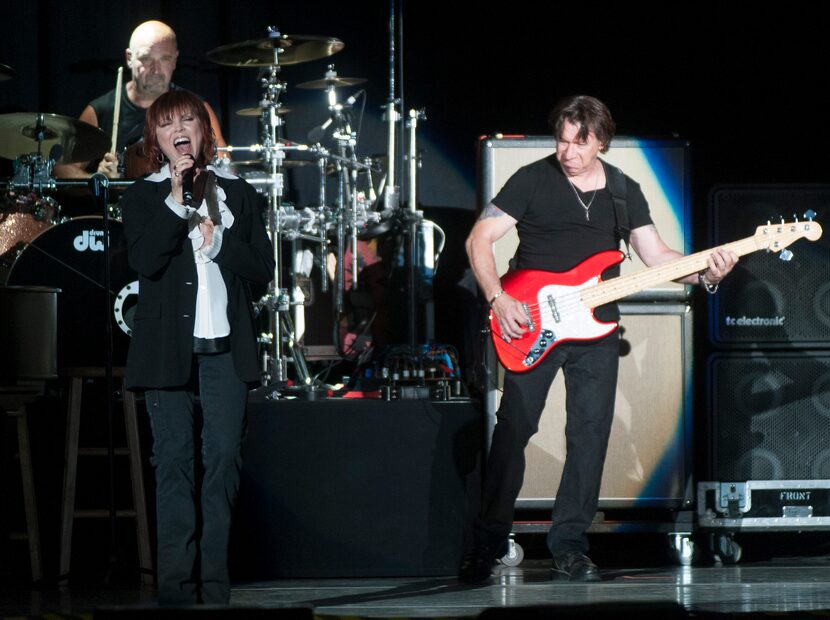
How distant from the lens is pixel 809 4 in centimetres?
654

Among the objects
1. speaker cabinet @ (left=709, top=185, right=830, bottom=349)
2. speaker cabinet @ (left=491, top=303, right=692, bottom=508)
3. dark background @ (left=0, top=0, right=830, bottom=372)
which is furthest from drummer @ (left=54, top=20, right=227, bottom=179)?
speaker cabinet @ (left=709, top=185, right=830, bottom=349)

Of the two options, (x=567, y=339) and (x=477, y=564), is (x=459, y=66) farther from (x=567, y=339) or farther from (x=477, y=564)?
(x=477, y=564)

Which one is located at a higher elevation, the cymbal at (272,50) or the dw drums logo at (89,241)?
the cymbal at (272,50)

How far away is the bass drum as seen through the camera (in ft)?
16.5

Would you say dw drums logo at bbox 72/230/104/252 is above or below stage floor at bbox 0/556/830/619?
above

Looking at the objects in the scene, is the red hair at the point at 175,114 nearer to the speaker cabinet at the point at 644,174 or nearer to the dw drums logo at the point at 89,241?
the dw drums logo at the point at 89,241

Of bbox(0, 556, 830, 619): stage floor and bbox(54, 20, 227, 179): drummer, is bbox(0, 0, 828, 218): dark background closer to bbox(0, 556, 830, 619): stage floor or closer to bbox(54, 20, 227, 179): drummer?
bbox(54, 20, 227, 179): drummer

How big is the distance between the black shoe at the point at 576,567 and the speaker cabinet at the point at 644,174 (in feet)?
3.79

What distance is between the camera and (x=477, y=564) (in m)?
4.52

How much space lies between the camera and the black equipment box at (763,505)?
16.6 feet

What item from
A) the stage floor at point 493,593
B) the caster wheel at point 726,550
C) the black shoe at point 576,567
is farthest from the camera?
the caster wheel at point 726,550

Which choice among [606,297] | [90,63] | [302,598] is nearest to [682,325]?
[606,297]

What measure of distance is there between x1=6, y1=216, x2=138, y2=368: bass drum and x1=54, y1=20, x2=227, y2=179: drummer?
3.41 ft

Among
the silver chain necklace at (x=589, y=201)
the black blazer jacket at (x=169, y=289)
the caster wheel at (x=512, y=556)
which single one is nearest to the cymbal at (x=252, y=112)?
the silver chain necklace at (x=589, y=201)
